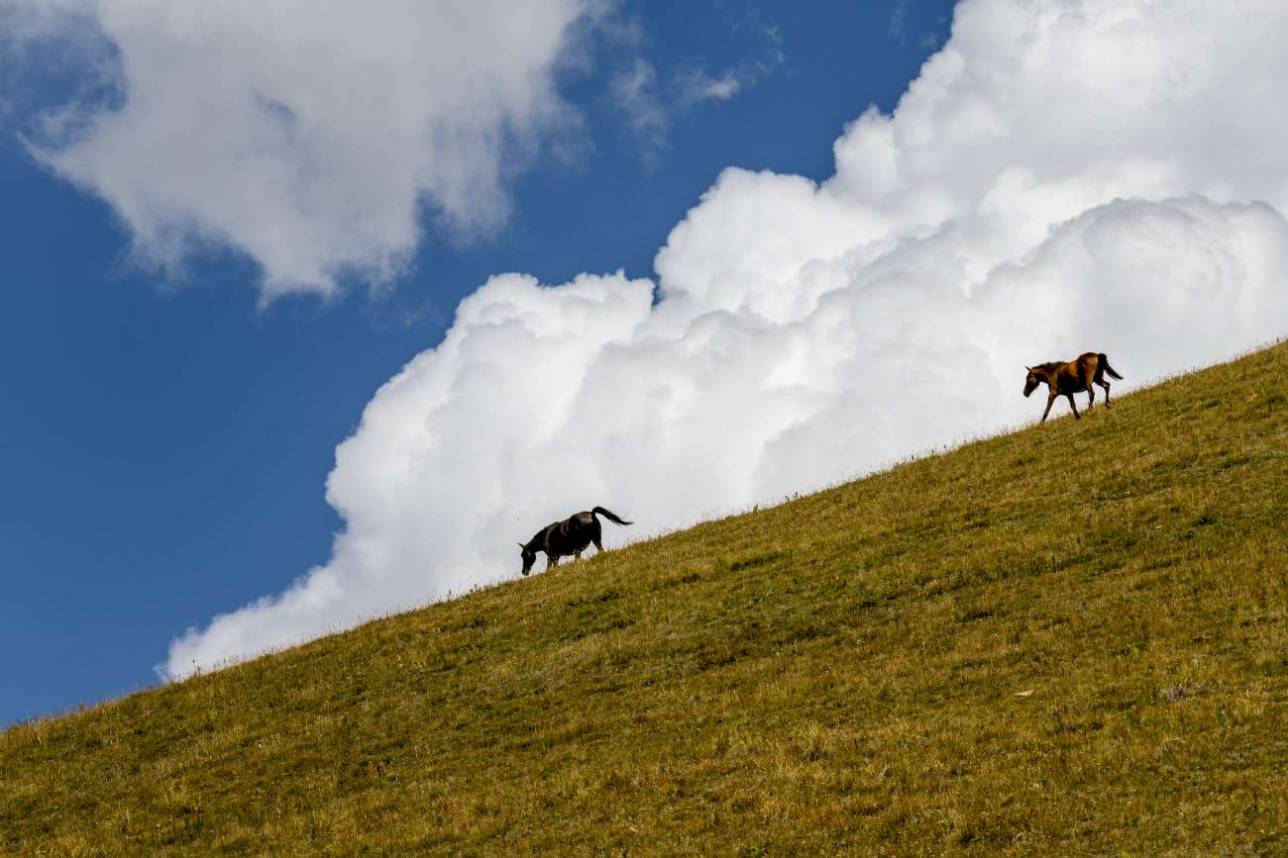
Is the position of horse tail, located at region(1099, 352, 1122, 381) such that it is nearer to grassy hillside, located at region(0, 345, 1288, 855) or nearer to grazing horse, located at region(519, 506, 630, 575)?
grassy hillside, located at region(0, 345, 1288, 855)

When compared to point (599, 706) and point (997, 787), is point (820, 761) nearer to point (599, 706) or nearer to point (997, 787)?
point (997, 787)

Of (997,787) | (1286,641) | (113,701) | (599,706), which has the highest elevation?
(113,701)

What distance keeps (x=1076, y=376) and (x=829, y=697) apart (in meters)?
19.5

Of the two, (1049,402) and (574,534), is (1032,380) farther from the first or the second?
(574,534)

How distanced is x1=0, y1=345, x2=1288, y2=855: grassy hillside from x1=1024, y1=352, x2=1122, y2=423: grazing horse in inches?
41.7

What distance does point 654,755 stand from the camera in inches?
736

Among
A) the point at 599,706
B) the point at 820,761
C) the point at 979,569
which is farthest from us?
the point at 979,569

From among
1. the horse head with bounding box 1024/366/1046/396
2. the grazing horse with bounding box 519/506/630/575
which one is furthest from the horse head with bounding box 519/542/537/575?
the horse head with bounding box 1024/366/1046/396

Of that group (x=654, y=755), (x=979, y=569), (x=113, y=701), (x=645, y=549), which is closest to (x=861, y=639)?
(x=979, y=569)

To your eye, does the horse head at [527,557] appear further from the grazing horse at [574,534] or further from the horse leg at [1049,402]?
the horse leg at [1049,402]

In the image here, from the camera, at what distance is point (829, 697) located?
19.8 m

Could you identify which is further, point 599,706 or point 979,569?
point 979,569

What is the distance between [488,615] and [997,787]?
62.7 feet

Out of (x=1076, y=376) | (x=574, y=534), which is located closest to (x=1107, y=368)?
(x=1076, y=376)
